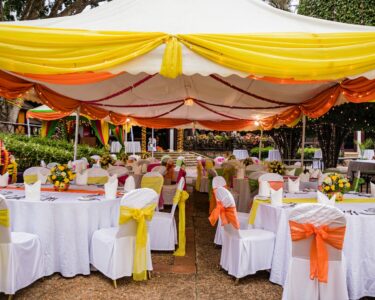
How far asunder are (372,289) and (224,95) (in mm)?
4713

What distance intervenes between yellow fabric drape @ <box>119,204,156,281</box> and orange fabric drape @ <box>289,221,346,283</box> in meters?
1.42

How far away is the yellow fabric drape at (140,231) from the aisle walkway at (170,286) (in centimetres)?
13

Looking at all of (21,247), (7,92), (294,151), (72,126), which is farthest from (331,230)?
(72,126)

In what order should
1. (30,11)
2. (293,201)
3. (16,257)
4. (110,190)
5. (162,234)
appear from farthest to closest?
(30,11), (162,234), (293,201), (110,190), (16,257)

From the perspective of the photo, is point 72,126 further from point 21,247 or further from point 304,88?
point 21,247

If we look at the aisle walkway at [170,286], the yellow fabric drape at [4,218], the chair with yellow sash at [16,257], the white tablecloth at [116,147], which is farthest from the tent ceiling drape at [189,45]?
the white tablecloth at [116,147]

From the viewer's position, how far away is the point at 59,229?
3908 millimetres

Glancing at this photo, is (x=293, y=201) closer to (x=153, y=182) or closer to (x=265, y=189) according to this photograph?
(x=265, y=189)

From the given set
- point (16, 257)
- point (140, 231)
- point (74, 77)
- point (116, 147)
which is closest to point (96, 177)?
point (74, 77)

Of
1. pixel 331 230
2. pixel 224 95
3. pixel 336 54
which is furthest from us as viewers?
pixel 224 95

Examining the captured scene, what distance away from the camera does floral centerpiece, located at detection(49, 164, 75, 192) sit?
15.3 ft

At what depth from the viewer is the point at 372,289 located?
360cm

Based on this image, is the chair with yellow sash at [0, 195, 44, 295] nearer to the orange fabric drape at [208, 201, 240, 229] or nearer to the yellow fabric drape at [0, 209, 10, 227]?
the yellow fabric drape at [0, 209, 10, 227]

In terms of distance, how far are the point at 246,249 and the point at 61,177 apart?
7.85ft
